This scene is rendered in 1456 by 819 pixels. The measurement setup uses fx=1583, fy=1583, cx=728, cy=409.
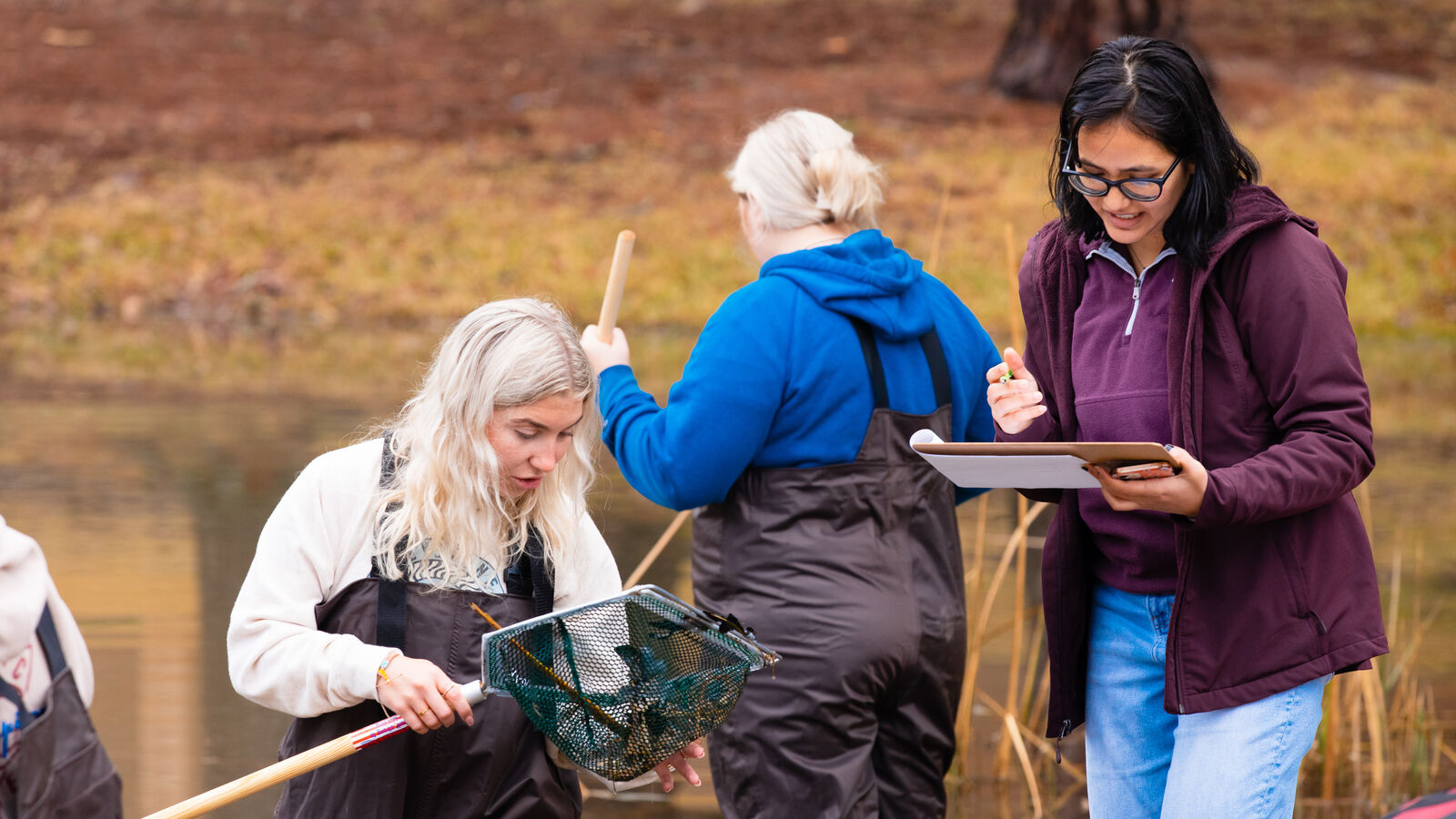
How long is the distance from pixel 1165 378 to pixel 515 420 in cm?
84

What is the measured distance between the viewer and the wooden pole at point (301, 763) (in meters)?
1.83

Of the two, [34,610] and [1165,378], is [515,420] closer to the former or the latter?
[34,610]

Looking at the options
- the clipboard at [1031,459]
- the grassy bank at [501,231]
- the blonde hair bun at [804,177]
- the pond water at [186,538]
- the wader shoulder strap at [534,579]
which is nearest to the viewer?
the clipboard at [1031,459]

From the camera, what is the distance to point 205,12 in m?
17.8

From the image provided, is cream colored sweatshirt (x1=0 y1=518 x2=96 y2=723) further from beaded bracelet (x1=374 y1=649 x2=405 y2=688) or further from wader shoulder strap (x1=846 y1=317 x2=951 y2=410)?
wader shoulder strap (x1=846 y1=317 x2=951 y2=410)

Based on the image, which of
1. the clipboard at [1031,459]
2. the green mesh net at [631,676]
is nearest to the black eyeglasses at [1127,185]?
the clipboard at [1031,459]

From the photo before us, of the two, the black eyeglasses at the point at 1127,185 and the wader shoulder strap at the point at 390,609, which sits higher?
the black eyeglasses at the point at 1127,185

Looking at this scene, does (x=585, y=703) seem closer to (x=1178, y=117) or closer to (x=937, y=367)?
(x=937, y=367)

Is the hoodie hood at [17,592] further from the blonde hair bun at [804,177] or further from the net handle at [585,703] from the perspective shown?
the blonde hair bun at [804,177]

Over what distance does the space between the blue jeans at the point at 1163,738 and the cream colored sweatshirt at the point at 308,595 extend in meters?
0.95

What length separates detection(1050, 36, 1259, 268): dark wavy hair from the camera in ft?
6.31

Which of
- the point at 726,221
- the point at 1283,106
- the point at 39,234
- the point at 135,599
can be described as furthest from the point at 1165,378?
the point at 1283,106

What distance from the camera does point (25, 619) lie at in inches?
62.9

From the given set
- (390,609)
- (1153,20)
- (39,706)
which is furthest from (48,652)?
(1153,20)
